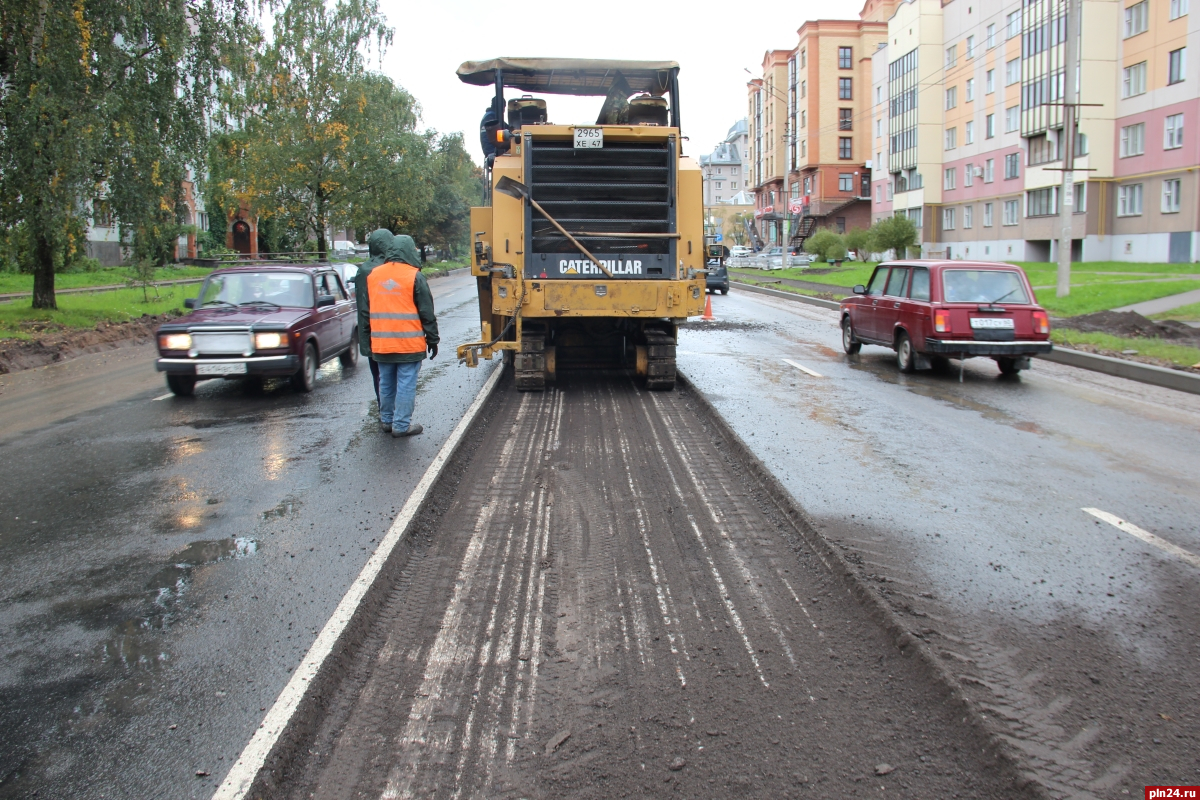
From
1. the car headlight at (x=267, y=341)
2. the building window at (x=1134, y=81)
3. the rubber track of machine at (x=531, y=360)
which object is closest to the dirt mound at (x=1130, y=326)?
the rubber track of machine at (x=531, y=360)

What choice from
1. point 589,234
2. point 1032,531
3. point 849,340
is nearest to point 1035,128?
point 849,340

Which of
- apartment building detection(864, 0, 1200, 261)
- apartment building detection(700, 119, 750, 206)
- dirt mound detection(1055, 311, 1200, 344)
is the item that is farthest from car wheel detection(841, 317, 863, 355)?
apartment building detection(700, 119, 750, 206)

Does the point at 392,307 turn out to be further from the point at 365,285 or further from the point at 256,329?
the point at 256,329

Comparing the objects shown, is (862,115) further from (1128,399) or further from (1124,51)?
(1128,399)

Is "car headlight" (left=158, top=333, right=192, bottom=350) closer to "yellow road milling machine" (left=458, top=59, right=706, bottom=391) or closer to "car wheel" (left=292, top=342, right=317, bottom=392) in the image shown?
"car wheel" (left=292, top=342, right=317, bottom=392)

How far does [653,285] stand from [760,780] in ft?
26.3

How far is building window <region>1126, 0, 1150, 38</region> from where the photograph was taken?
129 ft

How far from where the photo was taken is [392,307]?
8.23 metres

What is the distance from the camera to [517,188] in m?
10.4

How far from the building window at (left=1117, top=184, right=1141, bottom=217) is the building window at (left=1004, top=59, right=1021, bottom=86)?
11.5 m

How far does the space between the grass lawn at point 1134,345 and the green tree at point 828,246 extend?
37012mm

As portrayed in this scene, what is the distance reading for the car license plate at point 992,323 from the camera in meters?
11.8

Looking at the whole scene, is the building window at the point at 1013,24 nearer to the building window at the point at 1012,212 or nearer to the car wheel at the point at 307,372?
the building window at the point at 1012,212

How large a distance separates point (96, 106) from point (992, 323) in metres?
17.2
